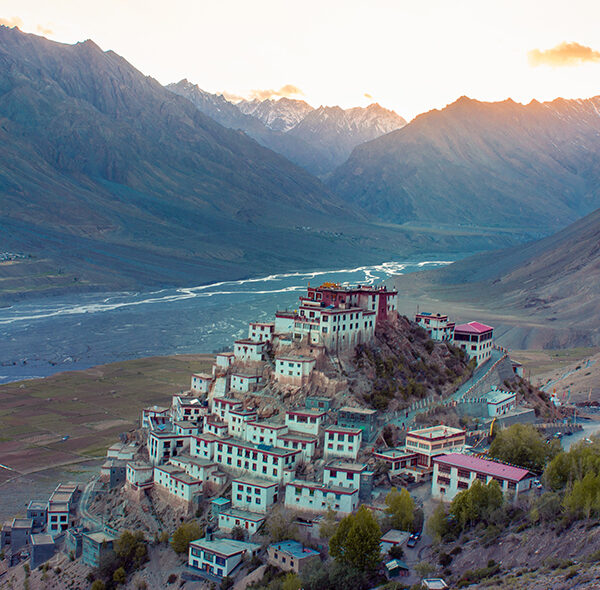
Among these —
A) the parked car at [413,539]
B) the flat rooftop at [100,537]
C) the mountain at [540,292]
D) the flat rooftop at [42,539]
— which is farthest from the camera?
the mountain at [540,292]

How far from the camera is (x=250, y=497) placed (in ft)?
152

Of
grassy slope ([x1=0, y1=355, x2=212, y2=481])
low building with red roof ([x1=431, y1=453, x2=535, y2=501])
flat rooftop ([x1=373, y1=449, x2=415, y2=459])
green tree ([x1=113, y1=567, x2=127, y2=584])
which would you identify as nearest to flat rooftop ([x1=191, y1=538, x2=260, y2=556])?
green tree ([x1=113, y1=567, x2=127, y2=584])

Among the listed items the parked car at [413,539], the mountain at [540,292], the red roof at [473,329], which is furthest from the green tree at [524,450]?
the mountain at [540,292]

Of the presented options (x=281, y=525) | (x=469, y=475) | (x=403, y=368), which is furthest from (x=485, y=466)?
(x=403, y=368)

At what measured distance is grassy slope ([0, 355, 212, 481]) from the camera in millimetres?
70750

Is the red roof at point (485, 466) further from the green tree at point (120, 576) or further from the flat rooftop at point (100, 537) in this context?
the flat rooftop at point (100, 537)

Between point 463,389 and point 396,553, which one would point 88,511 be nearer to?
point 396,553

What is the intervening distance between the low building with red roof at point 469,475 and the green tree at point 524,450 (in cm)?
185

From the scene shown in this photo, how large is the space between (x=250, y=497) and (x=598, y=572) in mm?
21342

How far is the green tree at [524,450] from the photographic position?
4712 centimetres

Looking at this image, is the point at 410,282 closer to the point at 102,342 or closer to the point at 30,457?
the point at 102,342

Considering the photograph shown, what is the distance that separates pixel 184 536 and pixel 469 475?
15687 mm

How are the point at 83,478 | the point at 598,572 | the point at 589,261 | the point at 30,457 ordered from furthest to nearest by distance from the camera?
the point at 589,261, the point at 30,457, the point at 83,478, the point at 598,572

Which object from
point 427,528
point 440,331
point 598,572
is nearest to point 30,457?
point 440,331
